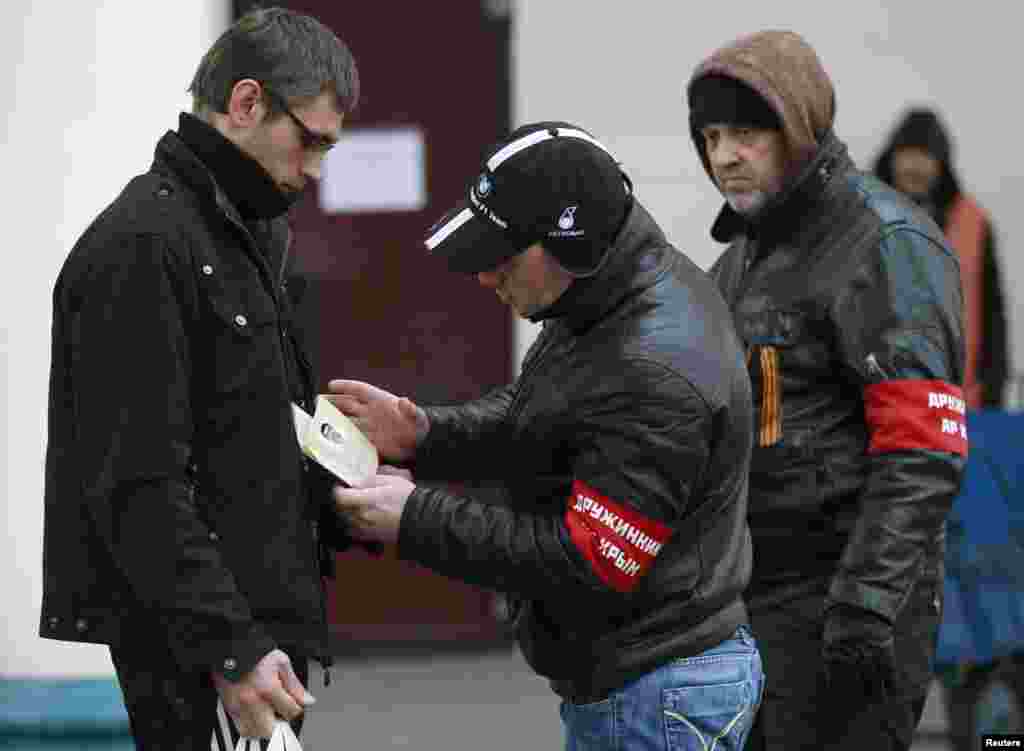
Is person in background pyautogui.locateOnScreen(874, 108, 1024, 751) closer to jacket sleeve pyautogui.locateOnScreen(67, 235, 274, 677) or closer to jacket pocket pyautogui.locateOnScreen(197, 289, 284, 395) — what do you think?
jacket pocket pyautogui.locateOnScreen(197, 289, 284, 395)

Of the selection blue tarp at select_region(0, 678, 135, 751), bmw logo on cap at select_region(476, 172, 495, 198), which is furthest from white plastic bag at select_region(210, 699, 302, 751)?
blue tarp at select_region(0, 678, 135, 751)

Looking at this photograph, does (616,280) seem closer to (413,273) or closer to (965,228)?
(965,228)

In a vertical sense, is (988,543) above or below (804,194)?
below

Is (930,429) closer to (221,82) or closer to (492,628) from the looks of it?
(221,82)

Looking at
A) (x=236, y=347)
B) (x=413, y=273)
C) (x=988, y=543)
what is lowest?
(x=988, y=543)

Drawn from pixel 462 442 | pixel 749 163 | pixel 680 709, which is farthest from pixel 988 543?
pixel 680 709

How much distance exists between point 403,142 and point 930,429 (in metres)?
4.15

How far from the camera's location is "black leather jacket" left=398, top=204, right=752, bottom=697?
287 cm

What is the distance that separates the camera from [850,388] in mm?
3697

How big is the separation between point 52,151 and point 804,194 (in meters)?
2.37

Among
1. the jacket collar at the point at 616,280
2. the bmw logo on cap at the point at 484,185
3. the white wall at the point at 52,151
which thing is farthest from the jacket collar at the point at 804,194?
the white wall at the point at 52,151

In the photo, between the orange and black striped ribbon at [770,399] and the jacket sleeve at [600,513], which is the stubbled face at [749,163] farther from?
the jacket sleeve at [600,513]

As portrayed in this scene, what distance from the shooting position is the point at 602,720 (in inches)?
119

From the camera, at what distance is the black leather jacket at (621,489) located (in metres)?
2.87
